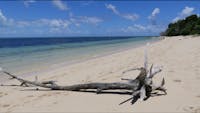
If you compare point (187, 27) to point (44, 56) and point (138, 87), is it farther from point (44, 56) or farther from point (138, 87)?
point (138, 87)

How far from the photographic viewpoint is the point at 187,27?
6419cm

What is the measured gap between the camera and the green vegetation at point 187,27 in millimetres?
59759

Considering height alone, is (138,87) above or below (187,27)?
below

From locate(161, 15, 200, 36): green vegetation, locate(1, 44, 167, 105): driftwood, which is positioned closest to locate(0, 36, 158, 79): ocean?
locate(1, 44, 167, 105): driftwood

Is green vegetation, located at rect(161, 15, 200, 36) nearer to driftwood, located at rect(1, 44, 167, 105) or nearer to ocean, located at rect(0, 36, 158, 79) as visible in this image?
ocean, located at rect(0, 36, 158, 79)

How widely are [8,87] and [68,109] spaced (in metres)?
4.19

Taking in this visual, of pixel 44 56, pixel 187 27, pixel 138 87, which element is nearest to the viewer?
pixel 138 87

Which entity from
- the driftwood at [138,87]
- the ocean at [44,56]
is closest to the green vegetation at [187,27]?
the ocean at [44,56]

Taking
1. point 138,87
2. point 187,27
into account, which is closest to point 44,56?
point 138,87

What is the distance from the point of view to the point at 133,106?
19.5 ft

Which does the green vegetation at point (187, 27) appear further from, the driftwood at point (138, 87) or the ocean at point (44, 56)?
the driftwood at point (138, 87)

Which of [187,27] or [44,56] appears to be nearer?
[44,56]

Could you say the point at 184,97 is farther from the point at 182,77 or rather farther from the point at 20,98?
the point at 20,98

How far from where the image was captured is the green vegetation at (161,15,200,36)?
59.8 metres
